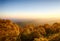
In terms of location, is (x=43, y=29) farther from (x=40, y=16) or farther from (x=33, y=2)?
(x=33, y=2)

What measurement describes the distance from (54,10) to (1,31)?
24.3 inches

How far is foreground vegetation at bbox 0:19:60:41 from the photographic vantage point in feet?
4.45

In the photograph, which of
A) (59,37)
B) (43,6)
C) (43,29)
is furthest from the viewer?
(43,6)

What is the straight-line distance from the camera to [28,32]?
139cm

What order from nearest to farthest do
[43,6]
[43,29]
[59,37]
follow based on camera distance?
1. [59,37]
2. [43,29]
3. [43,6]

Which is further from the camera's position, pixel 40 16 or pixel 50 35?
pixel 40 16

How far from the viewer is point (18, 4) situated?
1.56m

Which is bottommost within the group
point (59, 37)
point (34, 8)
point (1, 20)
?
point (59, 37)

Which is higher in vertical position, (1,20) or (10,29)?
(1,20)

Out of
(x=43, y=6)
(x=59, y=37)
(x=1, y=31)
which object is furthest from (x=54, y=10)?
(x=1, y=31)

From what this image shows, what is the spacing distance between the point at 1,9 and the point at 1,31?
0.26m

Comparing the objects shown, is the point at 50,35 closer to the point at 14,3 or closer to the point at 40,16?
the point at 40,16

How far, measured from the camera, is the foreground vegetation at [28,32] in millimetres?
1357

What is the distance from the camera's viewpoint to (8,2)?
61.2 inches
